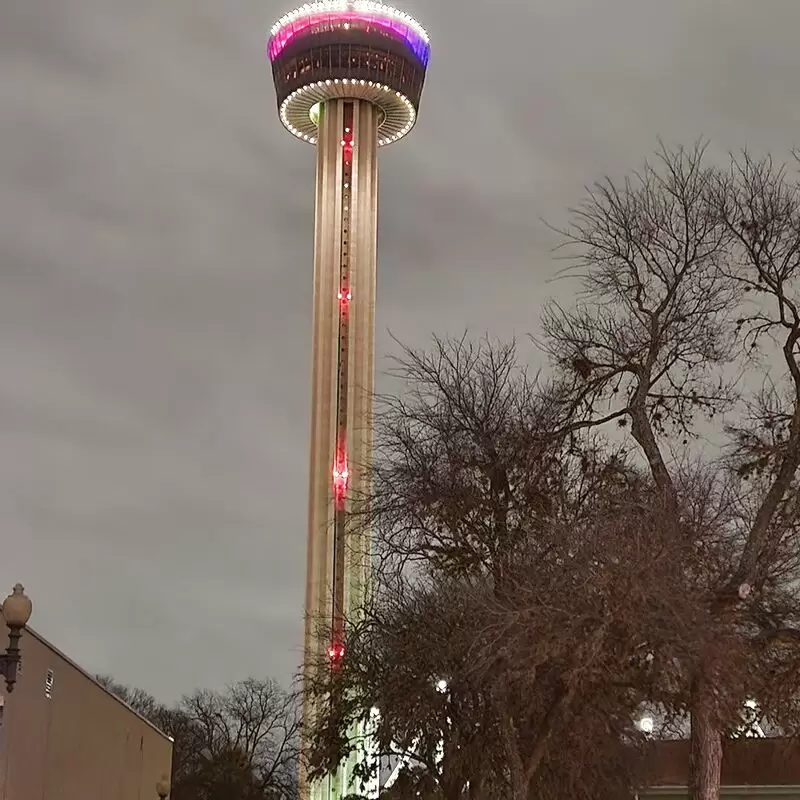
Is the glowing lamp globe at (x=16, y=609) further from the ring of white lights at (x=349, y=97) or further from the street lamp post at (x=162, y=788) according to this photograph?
the ring of white lights at (x=349, y=97)

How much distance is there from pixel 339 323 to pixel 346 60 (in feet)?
64.3

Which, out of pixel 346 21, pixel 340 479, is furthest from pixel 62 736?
pixel 346 21

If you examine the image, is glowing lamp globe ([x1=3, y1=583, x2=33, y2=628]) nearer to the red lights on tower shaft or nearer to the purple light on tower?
the red lights on tower shaft

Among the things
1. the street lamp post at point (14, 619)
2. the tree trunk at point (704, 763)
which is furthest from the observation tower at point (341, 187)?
the street lamp post at point (14, 619)

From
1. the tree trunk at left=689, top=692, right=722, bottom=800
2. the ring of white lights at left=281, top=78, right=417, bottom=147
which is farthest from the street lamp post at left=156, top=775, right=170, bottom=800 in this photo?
the ring of white lights at left=281, top=78, right=417, bottom=147

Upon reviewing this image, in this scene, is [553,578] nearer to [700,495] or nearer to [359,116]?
[700,495]

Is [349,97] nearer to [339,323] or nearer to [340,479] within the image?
[339,323]

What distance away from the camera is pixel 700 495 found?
20344mm

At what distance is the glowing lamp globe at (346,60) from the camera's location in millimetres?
95688

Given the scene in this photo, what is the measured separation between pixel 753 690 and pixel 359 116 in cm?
8046

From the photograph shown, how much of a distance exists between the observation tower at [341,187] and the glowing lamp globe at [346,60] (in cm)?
8

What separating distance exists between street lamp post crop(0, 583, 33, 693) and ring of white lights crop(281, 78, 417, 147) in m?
81.3

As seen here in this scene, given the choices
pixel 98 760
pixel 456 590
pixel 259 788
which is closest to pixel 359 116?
pixel 259 788

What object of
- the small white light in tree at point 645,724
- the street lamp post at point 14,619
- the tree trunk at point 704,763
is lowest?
the tree trunk at point 704,763
